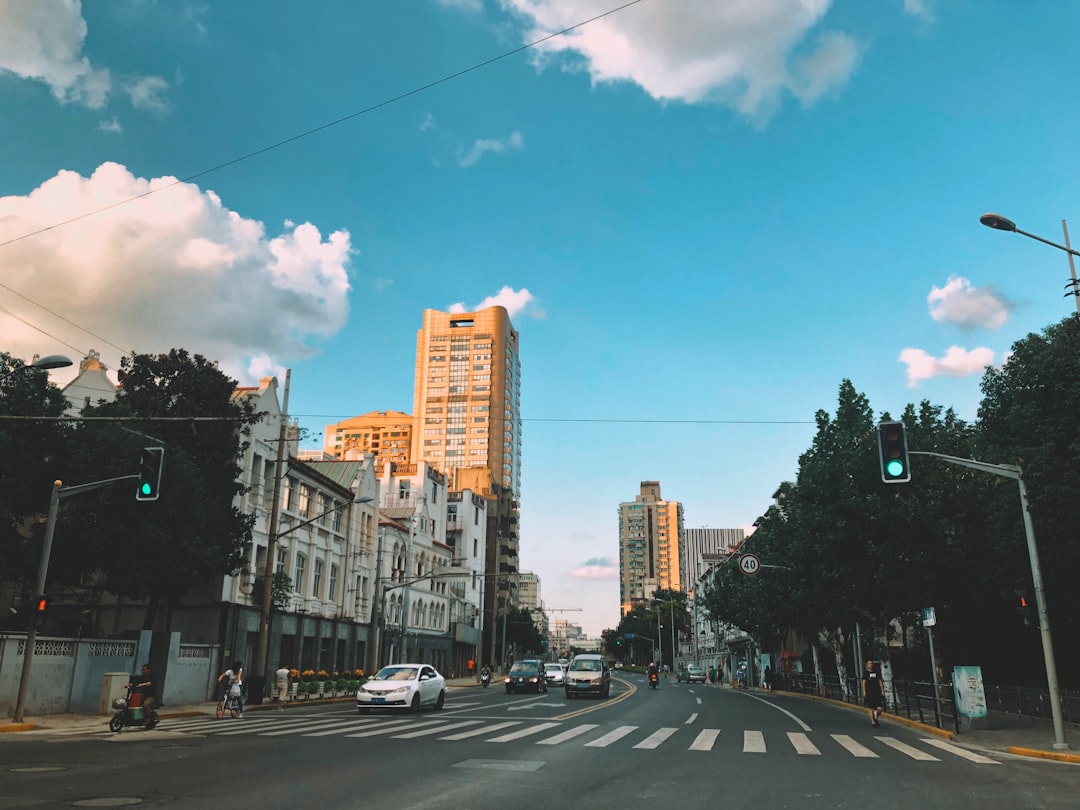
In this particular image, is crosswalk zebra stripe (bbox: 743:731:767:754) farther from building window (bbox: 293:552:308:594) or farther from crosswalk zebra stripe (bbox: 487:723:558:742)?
building window (bbox: 293:552:308:594)

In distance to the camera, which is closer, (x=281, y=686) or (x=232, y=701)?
(x=232, y=701)

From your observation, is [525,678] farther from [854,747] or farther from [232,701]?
[854,747]

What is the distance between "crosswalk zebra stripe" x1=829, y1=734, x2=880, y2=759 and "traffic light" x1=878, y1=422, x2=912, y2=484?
5.36m

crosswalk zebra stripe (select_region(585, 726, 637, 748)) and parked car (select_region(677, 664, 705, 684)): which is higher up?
crosswalk zebra stripe (select_region(585, 726, 637, 748))

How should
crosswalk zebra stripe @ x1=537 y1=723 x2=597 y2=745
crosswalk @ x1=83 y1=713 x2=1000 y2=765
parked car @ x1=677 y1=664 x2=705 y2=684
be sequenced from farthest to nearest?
parked car @ x1=677 y1=664 x2=705 y2=684, crosswalk zebra stripe @ x1=537 y1=723 x2=597 y2=745, crosswalk @ x1=83 y1=713 x2=1000 y2=765

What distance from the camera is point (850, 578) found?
32.4 m

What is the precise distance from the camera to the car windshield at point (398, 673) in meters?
27.2

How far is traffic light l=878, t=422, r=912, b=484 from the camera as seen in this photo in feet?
51.2

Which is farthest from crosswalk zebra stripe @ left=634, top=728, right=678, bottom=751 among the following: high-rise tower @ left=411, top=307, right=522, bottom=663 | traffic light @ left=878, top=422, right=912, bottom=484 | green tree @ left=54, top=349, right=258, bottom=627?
high-rise tower @ left=411, top=307, right=522, bottom=663

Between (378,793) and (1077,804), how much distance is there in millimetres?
8699

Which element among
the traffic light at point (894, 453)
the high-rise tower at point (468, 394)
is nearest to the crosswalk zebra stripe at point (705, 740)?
the traffic light at point (894, 453)

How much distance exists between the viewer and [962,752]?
17.4m

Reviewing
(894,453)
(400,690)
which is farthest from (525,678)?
(894,453)

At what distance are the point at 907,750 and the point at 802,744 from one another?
215 cm
